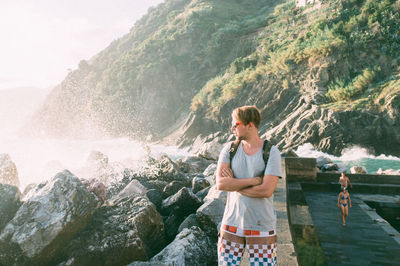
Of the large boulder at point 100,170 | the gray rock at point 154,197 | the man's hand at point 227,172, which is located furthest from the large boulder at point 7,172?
the man's hand at point 227,172

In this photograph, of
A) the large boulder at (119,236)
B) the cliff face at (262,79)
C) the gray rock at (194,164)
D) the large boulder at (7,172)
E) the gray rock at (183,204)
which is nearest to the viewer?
the large boulder at (119,236)

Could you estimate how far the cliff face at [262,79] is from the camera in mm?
25359

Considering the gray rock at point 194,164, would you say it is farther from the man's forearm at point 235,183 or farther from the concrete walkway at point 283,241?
the man's forearm at point 235,183

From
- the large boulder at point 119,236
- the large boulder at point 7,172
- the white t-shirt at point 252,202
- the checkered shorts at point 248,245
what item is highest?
the large boulder at point 7,172

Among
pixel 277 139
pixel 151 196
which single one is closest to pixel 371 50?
pixel 277 139

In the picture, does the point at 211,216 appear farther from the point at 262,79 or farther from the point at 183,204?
the point at 262,79

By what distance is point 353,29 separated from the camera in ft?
104

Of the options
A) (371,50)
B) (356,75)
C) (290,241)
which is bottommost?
(356,75)

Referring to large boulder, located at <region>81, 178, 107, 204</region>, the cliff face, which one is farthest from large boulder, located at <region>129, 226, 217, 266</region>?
the cliff face

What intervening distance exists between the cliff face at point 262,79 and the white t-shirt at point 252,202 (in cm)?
2491

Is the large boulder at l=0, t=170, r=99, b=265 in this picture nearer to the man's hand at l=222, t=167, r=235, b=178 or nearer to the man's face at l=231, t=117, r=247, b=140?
the man's hand at l=222, t=167, r=235, b=178

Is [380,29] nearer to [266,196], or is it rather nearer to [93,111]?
[266,196]

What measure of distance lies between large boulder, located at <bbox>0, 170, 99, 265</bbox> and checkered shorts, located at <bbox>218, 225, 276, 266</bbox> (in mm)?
2379

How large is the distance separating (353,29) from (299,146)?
1638cm
